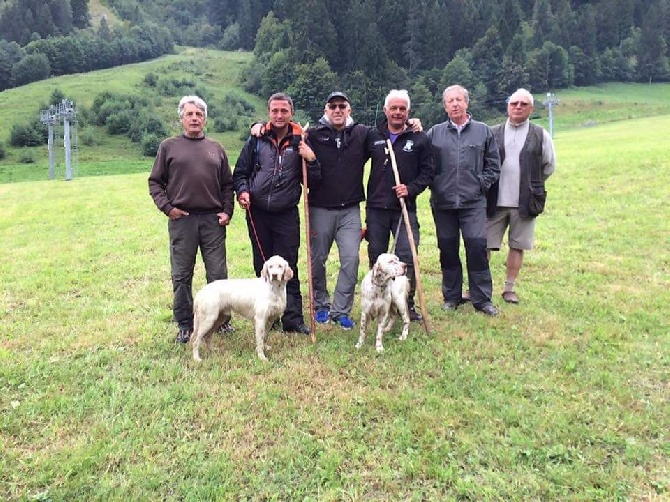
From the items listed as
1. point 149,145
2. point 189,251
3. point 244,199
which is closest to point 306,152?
point 244,199

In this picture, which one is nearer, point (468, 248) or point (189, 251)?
point (189, 251)

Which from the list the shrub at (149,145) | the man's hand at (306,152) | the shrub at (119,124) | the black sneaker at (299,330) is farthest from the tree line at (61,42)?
the black sneaker at (299,330)

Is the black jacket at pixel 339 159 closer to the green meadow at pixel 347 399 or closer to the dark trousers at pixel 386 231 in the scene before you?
the dark trousers at pixel 386 231

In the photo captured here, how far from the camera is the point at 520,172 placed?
24.2 ft

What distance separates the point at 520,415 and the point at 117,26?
160m

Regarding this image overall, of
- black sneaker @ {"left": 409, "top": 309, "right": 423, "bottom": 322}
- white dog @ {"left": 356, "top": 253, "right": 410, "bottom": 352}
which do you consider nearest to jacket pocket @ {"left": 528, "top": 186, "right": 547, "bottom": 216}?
black sneaker @ {"left": 409, "top": 309, "right": 423, "bottom": 322}

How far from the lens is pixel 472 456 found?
4113mm

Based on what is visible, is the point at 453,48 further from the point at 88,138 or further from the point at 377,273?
the point at 377,273

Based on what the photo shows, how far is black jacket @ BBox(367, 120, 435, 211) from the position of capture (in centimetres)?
658

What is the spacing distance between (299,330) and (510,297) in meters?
3.28

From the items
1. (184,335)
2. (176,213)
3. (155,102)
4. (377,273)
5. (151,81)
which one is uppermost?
(151,81)

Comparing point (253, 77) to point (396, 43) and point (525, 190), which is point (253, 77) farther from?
point (525, 190)

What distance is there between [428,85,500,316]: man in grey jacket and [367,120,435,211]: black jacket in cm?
39

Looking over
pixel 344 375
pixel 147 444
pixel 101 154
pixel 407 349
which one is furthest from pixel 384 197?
pixel 101 154
